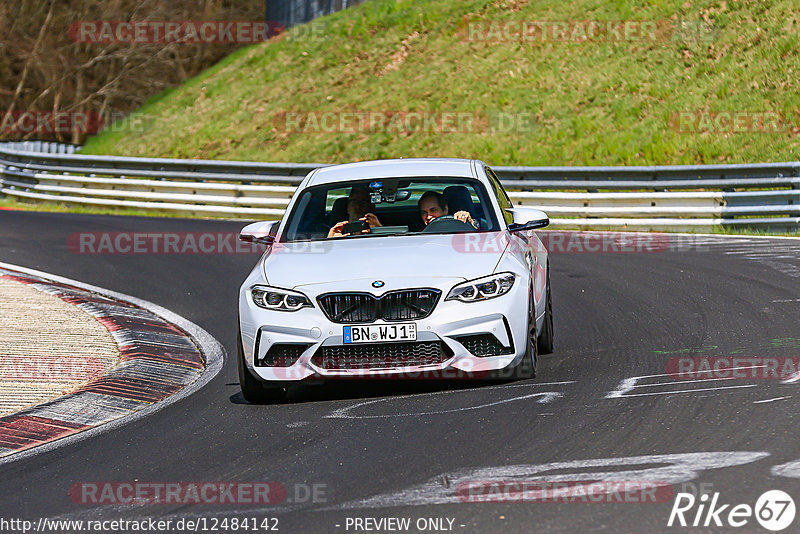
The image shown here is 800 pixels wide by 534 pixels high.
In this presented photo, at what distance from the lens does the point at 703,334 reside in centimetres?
959

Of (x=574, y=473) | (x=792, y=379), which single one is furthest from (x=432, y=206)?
(x=574, y=473)

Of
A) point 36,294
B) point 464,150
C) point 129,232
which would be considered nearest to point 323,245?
point 36,294

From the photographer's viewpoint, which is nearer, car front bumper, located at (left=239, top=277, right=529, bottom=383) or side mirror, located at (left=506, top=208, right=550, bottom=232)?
car front bumper, located at (left=239, top=277, right=529, bottom=383)

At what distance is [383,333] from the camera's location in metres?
→ 7.54

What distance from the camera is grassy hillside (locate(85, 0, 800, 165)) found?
2681cm

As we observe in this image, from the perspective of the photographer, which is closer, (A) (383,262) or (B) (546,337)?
(A) (383,262)
